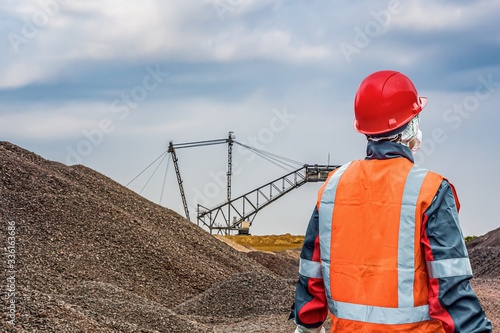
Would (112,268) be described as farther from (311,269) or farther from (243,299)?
(311,269)

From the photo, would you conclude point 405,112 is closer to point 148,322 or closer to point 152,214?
point 148,322

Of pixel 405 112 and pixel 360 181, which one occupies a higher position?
pixel 405 112

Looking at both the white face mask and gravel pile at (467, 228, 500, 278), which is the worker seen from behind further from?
gravel pile at (467, 228, 500, 278)

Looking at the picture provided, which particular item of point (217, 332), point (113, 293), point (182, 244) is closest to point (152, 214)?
point (182, 244)

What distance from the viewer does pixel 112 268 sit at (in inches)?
484

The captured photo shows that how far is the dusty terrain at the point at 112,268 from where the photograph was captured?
7824mm

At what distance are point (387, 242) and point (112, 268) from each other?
10.3 metres

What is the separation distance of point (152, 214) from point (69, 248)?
14.2 feet

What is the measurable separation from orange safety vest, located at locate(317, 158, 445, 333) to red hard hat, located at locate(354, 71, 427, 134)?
17 cm

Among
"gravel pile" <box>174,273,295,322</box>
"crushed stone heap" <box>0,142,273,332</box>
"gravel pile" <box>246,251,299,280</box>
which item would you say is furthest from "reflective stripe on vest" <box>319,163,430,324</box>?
"gravel pile" <box>246,251,299,280</box>

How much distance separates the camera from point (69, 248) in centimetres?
1240

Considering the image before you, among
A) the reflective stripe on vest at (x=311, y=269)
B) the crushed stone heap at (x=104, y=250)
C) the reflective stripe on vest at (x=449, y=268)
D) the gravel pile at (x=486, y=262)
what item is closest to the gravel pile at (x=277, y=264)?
the crushed stone heap at (x=104, y=250)

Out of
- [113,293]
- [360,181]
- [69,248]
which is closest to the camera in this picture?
[360,181]

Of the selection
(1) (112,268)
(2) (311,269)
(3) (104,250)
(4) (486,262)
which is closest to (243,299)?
(1) (112,268)
